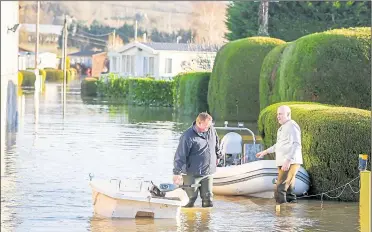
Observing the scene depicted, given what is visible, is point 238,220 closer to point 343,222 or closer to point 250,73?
point 343,222

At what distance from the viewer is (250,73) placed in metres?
37.8

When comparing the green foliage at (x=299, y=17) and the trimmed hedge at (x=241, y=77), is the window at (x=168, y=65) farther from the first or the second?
Result: the trimmed hedge at (x=241, y=77)

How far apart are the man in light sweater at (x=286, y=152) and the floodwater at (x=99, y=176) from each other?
0.37 m

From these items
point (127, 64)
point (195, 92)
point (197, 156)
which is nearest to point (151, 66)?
point (127, 64)

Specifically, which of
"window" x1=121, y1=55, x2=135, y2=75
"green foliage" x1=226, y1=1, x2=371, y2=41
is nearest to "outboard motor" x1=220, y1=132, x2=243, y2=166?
"green foliage" x1=226, y1=1, x2=371, y2=41

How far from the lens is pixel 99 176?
19.6 m

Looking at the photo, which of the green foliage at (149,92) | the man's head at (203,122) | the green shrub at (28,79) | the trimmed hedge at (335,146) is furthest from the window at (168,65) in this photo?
the man's head at (203,122)

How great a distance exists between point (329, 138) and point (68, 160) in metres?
7.77

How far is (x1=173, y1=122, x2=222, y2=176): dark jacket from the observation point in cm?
1500

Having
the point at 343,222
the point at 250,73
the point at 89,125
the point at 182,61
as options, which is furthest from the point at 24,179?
the point at 182,61

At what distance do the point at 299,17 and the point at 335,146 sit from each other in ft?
118

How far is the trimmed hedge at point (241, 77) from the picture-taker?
37688mm

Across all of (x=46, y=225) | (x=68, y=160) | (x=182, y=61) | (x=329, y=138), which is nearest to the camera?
(x=46, y=225)

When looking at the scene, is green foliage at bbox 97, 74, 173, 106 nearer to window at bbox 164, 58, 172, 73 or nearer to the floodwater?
window at bbox 164, 58, 172, 73
